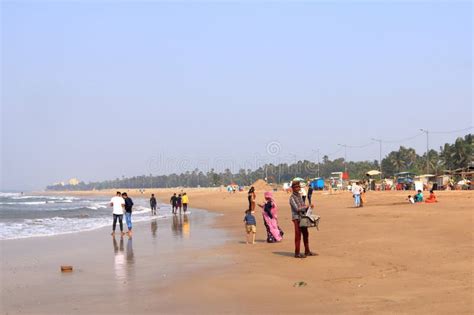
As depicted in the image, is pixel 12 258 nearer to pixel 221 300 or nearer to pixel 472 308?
pixel 221 300

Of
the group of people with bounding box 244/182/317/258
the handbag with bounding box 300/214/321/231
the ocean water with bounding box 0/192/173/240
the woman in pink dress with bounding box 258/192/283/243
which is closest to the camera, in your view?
the handbag with bounding box 300/214/321/231

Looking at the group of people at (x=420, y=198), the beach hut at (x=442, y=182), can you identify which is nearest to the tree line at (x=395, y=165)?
the beach hut at (x=442, y=182)

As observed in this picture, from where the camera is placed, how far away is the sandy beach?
682 cm

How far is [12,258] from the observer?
1334 centimetres

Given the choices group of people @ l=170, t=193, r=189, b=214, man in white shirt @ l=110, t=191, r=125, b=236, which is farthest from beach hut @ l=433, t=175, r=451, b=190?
man in white shirt @ l=110, t=191, r=125, b=236

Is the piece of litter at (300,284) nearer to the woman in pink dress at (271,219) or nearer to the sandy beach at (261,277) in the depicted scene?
the sandy beach at (261,277)

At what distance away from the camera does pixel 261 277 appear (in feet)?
29.2

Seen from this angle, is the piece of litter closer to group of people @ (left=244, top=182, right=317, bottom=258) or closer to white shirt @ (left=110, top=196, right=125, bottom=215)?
group of people @ (left=244, top=182, right=317, bottom=258)

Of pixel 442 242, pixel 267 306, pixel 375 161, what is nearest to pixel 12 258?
pixel 267 306

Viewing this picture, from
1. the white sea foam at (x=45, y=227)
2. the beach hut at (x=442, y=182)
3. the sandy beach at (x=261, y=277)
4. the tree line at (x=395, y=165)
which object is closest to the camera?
the sandy beach at (x=261, y=277)

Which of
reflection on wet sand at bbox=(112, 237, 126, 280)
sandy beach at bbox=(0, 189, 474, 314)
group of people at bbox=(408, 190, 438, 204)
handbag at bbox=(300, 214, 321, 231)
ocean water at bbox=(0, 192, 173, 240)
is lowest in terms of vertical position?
ocean water at bbox=(0, 192, 173, 240)

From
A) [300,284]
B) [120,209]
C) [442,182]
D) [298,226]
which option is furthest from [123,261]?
[442,182]

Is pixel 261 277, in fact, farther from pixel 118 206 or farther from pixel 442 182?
pixel 442 182

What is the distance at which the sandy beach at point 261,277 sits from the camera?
22.4ft
